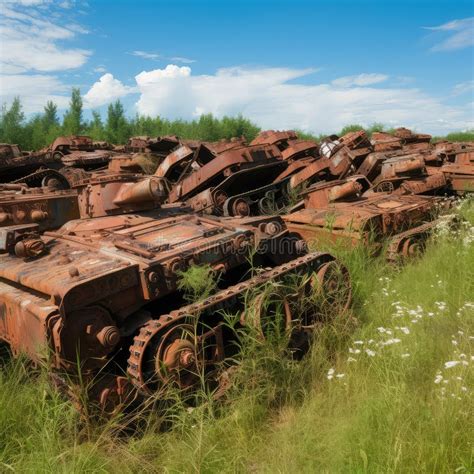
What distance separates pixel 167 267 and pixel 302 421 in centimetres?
170

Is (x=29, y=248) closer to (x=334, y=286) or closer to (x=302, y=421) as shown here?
(x=302, y=421)

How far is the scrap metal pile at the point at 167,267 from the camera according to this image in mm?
3539

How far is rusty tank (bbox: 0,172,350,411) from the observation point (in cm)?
349

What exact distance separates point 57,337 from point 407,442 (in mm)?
2456

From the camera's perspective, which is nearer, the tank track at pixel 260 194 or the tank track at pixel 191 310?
the tank track at pixel 191 310

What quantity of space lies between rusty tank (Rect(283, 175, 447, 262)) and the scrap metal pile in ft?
0.08

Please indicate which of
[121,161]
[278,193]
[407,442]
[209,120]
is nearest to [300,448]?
[407,442]

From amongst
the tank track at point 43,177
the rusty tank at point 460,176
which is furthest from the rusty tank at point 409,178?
the tank track at point 43,177

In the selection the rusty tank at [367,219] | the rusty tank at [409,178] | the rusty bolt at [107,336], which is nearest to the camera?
the rusty bolt at [107,336]

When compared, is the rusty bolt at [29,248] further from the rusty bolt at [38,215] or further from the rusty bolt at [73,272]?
the rusty bolt at [38,215]

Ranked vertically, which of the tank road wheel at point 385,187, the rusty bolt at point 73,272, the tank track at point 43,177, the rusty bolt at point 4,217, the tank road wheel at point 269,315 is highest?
the tank track at point 43,177

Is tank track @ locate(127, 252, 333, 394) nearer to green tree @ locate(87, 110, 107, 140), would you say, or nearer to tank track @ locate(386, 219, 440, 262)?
tank track @ locate(386, 219, 440, 262)

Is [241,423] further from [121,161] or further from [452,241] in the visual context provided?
[121,161]

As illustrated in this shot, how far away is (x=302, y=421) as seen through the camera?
363cm
